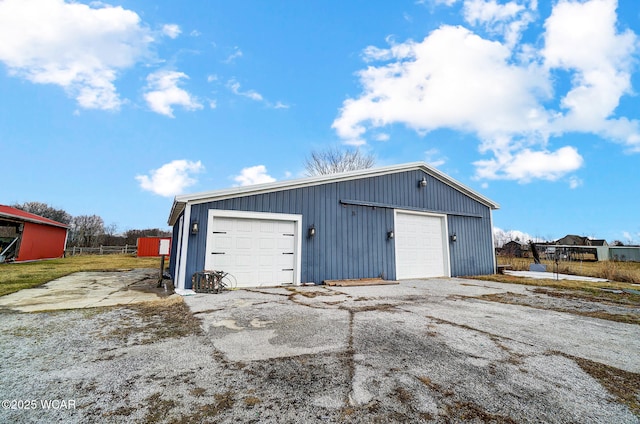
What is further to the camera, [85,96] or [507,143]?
[507,143]

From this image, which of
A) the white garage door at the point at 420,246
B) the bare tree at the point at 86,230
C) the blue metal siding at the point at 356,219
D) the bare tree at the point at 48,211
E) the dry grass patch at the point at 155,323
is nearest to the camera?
the dry grass patch at the point at 155,323

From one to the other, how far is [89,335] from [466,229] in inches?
425

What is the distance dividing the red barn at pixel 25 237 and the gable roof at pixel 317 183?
1149 cm

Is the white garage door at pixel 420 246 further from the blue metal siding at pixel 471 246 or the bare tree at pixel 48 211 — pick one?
the bare tree at pixel 48 211

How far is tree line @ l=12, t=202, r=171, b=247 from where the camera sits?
1027 inches

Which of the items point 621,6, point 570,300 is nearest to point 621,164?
point 621,6

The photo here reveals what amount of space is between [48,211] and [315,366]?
127ft

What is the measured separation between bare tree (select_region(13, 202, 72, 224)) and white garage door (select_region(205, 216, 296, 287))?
3239 cm

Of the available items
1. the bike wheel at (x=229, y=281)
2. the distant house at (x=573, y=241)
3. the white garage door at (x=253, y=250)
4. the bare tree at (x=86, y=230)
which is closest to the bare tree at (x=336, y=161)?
the white garage door at (x=253, y=250)

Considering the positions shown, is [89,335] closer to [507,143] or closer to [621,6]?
[621,6]

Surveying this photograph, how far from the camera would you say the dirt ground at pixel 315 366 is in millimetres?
1565

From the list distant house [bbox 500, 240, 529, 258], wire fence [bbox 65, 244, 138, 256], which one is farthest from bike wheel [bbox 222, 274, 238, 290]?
distant house [bbox 500, 240, 529, 258]

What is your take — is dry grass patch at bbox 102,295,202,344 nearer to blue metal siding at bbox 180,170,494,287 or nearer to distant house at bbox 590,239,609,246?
blue metal siding at bbox 180,170,494,287

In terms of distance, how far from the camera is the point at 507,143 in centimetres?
1356
